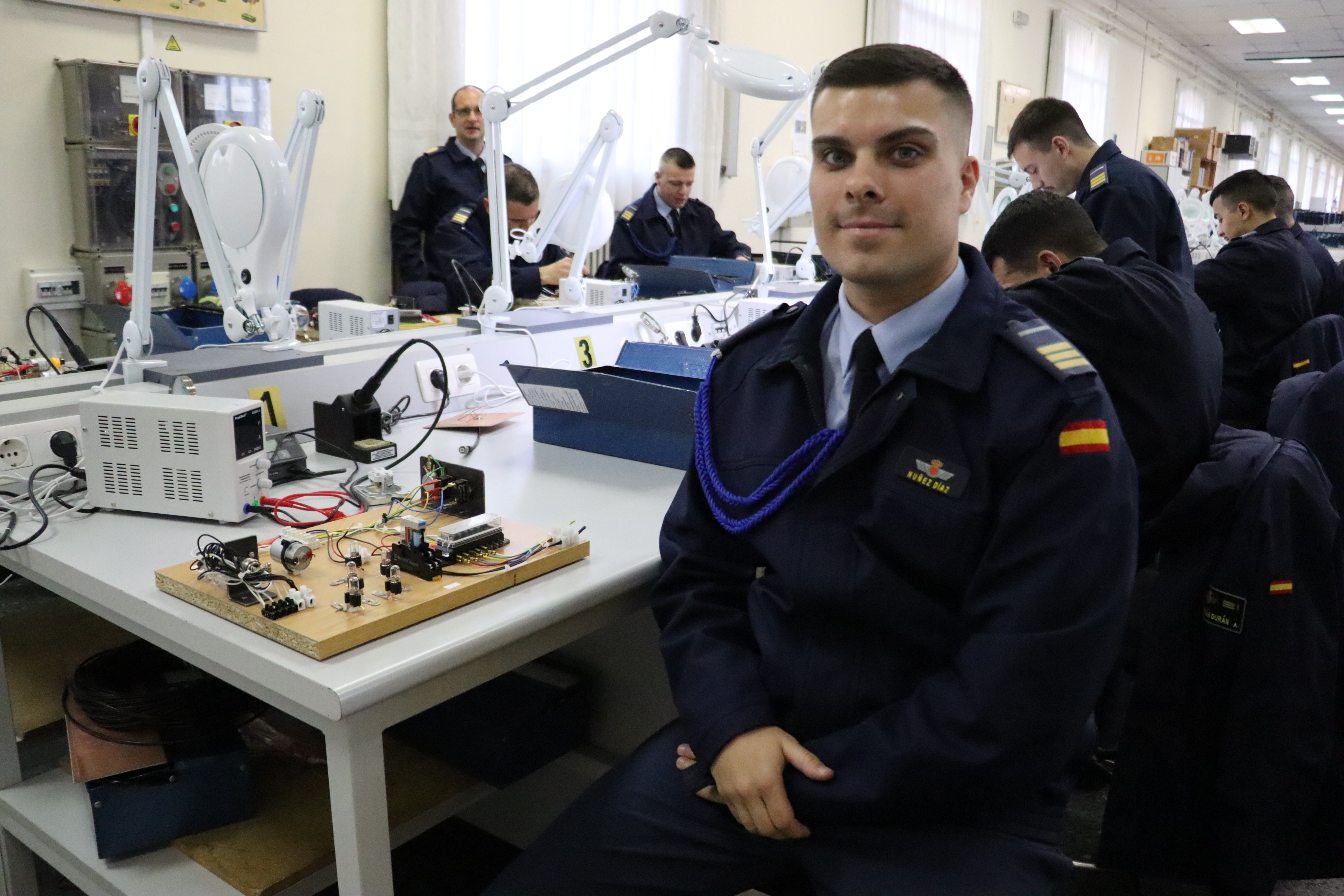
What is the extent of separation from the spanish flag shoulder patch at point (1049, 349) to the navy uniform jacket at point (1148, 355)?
605 millimetres

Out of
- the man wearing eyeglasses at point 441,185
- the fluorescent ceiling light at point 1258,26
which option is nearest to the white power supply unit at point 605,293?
the man wearing eyeglasses at point 441,185

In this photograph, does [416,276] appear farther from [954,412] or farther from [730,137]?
[954,412]

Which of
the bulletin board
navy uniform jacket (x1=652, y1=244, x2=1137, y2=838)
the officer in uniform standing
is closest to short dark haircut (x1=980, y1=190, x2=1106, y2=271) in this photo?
navy uniform jacket (x1=652, y1=244, x2=1137, y2=838)

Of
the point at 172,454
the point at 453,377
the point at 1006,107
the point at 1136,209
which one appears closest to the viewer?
the point at 172,454

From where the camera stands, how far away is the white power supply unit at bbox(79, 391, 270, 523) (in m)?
1.28

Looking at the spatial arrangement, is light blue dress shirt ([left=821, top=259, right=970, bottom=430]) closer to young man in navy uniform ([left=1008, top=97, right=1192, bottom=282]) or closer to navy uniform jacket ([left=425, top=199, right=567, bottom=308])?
young man in navy uniform ([left=1008, top=97, right=1192, bottom=282])

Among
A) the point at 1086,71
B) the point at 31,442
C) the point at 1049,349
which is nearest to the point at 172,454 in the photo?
the point at 31,442

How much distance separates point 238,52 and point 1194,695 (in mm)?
3619

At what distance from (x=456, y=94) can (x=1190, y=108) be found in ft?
39.7

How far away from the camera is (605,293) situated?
9.30 feet

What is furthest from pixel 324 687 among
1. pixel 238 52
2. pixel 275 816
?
pixel 238 52

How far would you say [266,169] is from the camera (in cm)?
154

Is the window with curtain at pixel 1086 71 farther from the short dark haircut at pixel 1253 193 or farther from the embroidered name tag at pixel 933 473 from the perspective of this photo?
the embroidered name tag at pixel 933 473

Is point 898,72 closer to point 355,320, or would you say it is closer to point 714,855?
point 714,855
